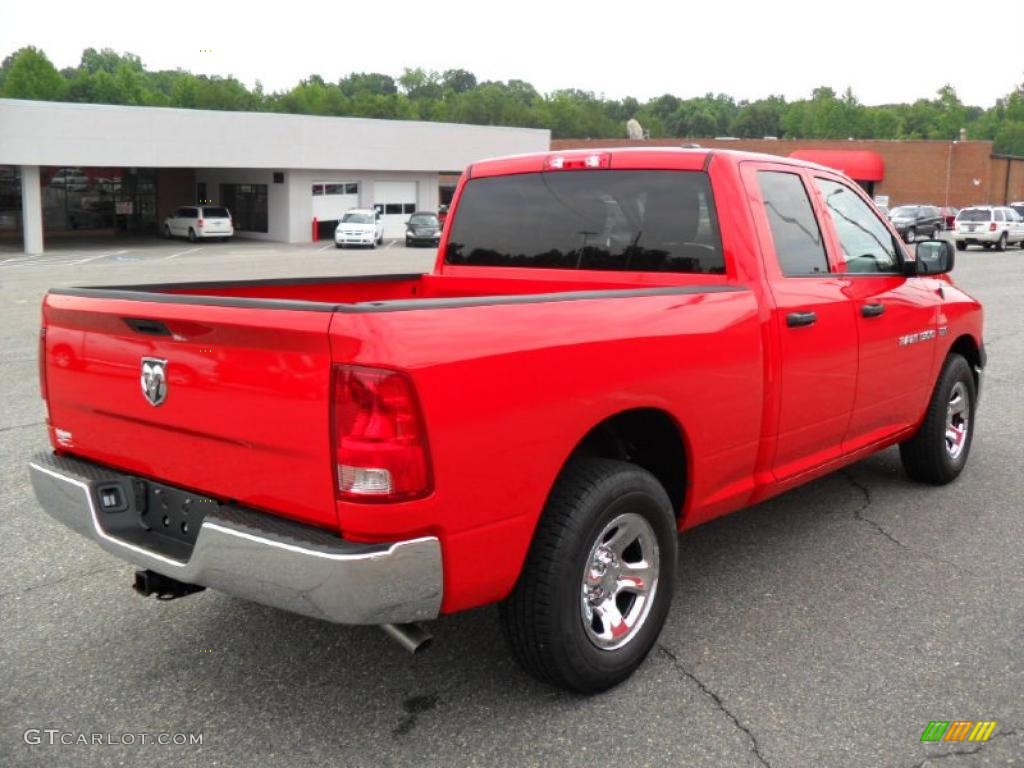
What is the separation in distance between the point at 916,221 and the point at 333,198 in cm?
2661

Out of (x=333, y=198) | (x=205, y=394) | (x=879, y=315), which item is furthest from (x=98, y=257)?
(x=205, y=394)

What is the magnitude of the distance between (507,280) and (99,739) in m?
2.73

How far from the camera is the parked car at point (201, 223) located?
4341 centimetres

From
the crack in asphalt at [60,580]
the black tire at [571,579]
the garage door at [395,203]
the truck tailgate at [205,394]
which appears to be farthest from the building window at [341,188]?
the black tire at [571,579]

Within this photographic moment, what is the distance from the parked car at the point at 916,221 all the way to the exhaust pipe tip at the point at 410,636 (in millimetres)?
42016

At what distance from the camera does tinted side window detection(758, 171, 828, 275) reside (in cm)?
447

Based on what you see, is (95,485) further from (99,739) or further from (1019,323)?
(1019,323)

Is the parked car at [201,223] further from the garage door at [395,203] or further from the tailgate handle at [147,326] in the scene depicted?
the tailgate handle at [147,326]

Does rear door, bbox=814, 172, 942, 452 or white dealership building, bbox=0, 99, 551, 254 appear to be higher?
white dealership building, bbox=0, 99, 551, 254

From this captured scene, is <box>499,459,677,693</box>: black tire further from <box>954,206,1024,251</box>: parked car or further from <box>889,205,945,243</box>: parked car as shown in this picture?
<box>889,205,945,243</box>: parked car

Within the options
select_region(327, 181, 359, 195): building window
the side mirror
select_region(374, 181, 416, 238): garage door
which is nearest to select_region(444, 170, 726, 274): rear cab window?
the side mirror

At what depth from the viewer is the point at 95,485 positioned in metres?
3.41

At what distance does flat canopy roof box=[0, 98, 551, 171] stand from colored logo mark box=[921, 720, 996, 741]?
36683mm

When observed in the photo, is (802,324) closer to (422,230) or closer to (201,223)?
(422,230)
